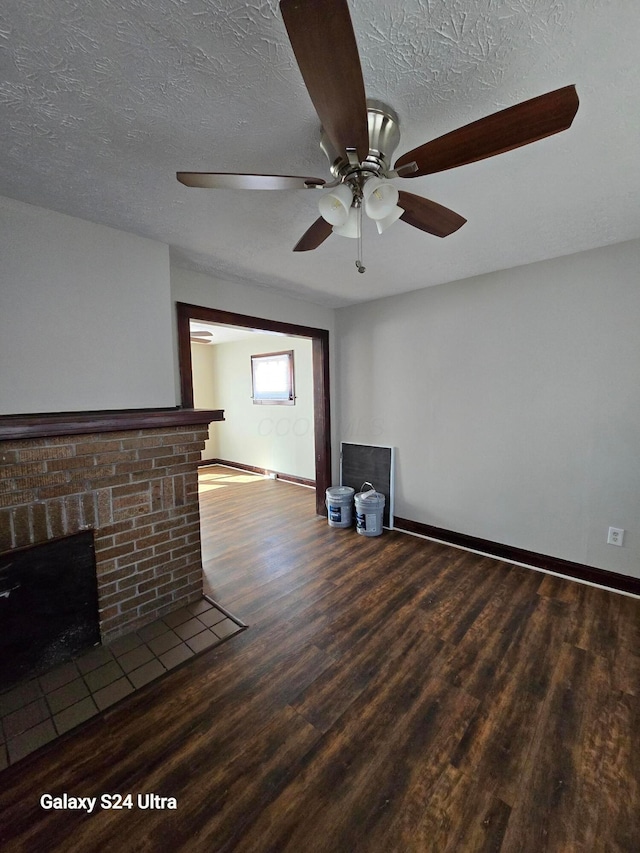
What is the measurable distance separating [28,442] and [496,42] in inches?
88.9

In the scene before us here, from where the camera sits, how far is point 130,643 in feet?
6.38

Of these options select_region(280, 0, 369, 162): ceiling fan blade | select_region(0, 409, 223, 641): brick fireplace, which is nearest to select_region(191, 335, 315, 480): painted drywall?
select_region(0, 409, 223, 641): brick fireplace

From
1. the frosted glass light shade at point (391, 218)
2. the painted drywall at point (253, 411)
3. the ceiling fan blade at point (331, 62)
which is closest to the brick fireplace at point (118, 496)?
the frosted glass light shade at point (391, 218)

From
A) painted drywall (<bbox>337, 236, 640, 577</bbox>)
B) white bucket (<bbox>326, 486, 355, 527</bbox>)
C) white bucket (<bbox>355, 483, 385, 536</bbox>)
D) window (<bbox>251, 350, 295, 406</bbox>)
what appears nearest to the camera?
painted drywall (<bbox>337, 236, 640, 577</bbox>)

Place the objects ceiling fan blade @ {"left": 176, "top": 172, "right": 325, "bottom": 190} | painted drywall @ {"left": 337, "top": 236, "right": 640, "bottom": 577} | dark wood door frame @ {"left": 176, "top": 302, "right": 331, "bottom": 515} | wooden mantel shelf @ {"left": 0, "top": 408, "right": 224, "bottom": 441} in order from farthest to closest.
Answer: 1. dark wood door frame @ {"left": 176, "top": 302, "right": 331, "bottom": 515}
2. painted drywall @ {"left": 337, "top": 236, "right": 640, "bottom": 577}
3. wooden mantel shelf @ {"left": 0, "top": 408, "right": 224, "bottom": 441}
4. ceiling fan blade @ {"left": 176, "top": 172, "right": 325, "bottom": 190}

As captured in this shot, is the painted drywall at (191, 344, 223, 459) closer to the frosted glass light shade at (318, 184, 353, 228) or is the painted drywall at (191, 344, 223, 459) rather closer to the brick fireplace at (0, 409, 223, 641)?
the brick fireplace at (0, 409, 223, 641)

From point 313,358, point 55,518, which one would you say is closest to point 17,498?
point 55,518

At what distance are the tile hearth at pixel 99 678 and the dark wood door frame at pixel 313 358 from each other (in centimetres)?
143

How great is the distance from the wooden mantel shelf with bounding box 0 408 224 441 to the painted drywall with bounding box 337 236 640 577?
1965 millimetres

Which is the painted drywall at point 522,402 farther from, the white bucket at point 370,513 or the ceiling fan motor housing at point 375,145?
the ceiling fan motor housing at point 375,145

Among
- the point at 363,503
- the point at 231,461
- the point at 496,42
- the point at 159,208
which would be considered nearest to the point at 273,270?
the point at 159,208

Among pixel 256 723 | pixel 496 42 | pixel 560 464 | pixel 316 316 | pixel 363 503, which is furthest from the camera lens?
pixel 316 316

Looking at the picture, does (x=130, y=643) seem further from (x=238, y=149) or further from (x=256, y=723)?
(x=238, y=149)

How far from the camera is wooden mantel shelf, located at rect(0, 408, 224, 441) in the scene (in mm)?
1565
